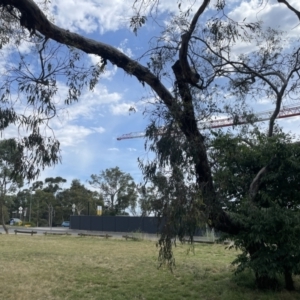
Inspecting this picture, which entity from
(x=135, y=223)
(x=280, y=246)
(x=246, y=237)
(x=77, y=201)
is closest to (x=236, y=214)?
(x=246, y=237)

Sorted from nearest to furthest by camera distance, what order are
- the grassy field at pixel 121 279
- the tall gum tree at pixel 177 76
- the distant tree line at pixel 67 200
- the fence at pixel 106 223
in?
the tall gum tree at pixel 177 76 → the grassy field at pixel 121 279 → the fence at pixel 106 223 → the distant tree line at pixel 67 200

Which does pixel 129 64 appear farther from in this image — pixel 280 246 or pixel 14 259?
pixel 14 259

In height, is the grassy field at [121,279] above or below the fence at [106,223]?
below

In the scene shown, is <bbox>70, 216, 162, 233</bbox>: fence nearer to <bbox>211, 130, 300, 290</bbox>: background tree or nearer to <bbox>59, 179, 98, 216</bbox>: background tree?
<bbox>59, 179, 98, 216</bbox>: background tree

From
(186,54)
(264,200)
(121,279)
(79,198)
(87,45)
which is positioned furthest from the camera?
(79,198)

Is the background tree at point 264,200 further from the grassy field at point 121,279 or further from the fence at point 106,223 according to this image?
the fence at point 106,223

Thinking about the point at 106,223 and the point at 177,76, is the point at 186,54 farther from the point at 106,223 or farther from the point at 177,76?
the point at 106,223

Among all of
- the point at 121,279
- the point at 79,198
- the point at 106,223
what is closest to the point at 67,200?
the point at 79,198

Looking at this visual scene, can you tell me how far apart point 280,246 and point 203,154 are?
3.12 m

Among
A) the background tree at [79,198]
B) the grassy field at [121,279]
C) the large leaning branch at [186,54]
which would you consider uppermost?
the background tree at [79,198]

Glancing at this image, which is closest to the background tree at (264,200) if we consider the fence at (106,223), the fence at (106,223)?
the fence at (106,223)

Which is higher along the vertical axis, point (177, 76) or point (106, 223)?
point (177, 76)

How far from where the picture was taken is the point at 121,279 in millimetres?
12086

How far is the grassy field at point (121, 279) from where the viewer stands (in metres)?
10.1
